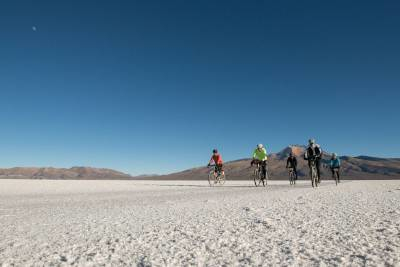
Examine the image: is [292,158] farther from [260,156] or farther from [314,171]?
[314,171]

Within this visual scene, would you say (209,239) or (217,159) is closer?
(209,239)

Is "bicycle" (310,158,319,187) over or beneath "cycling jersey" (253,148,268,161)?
beneath

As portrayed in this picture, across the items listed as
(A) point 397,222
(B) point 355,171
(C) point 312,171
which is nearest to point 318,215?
(A) point 397,222

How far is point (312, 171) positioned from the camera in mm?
19172

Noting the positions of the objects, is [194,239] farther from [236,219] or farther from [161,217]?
[161,217]

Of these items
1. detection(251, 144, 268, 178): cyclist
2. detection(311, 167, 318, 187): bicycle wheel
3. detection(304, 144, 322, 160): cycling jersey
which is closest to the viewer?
detection(311, 167, 318, 187): bicycle wheel

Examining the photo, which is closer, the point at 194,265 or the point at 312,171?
the point at 194,265

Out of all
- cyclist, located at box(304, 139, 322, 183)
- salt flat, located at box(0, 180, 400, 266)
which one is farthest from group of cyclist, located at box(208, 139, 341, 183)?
salt flat, located at box(0, 180, 400, 266)

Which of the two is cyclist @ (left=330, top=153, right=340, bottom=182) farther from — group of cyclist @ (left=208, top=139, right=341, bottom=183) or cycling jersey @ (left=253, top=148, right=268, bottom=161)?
cycling jersey @ (left=253, top=148, right=268, bottom=161)

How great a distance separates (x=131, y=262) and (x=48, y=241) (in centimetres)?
152

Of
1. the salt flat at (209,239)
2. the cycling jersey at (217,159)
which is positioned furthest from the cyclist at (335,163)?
the salt flat at (209,239)

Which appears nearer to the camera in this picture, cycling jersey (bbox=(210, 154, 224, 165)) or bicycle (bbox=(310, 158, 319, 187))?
bicycle (bbox=(310, 158, 319, 187))

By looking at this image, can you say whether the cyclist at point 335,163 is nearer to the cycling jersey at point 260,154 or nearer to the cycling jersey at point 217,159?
the cycling jersey at point 260,154

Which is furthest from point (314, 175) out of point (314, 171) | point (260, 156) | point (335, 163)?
point (335, 163)
